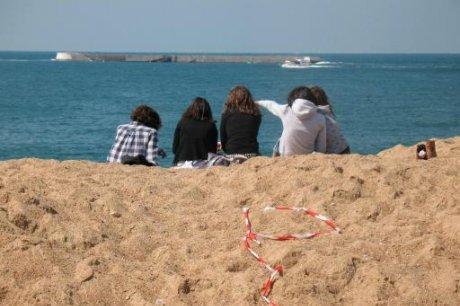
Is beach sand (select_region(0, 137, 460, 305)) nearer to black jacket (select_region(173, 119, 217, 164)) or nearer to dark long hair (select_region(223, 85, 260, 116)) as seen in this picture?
black jacket (select_region(173, 119, 217, 164))

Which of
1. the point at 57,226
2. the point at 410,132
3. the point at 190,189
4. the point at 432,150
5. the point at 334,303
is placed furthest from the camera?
the point at 410,132

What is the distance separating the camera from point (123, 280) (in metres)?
5.80

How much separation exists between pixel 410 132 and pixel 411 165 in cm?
2642

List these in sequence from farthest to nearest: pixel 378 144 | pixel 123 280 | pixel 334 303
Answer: pixel 378 144 → pixel 123 280 → pixel 334 303

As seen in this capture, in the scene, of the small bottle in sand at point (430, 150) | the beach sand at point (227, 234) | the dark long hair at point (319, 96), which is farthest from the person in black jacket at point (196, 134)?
the small bottle in sand at point (430, 150)

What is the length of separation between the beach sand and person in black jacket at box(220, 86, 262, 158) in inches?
62.4

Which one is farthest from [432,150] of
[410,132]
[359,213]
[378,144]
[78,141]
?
[410,132]

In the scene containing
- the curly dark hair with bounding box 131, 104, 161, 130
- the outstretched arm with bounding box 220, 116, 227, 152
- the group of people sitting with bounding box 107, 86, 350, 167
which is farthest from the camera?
the curly dark hair with bounding box 131, 104, 161, 130

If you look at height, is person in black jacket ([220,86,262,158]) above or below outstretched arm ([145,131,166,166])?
above

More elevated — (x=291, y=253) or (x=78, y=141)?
(x=291, y=253)

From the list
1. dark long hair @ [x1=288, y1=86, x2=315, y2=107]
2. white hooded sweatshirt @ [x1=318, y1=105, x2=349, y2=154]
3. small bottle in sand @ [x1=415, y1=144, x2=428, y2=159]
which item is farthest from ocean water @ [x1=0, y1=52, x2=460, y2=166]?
small bottle in sand @ [x1=415, y1=144, x2=428, y2=159]

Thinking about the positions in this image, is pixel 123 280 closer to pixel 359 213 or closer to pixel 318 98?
pixel 359 213

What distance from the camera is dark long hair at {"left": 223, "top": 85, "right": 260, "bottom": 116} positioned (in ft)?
31.8

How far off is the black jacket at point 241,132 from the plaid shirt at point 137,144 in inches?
37.3
